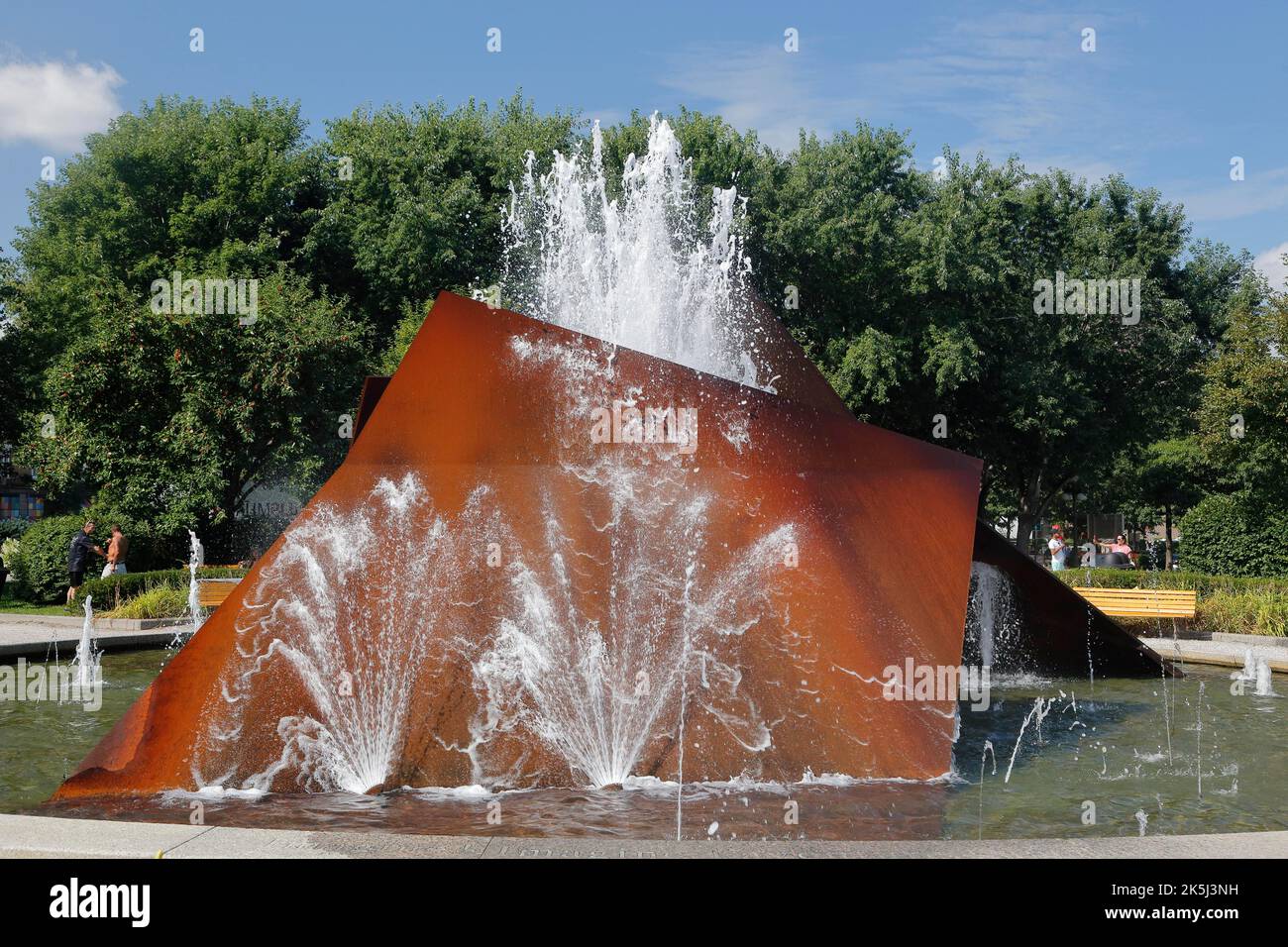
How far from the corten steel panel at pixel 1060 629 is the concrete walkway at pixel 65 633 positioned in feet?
35.5

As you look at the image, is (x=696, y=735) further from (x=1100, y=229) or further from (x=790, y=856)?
(x=1100, y=229)

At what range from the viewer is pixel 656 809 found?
6602 mm

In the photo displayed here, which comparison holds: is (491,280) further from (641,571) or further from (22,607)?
(641,571)

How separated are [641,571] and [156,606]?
12498 millimetres

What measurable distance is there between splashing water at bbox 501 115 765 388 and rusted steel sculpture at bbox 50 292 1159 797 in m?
2.89

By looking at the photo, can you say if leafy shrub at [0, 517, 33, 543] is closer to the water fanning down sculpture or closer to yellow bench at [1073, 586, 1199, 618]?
yellow bench at [1073, 586, 1199, 618]

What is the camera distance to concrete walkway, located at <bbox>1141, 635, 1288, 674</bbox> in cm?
1357

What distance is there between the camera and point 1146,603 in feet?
52.6

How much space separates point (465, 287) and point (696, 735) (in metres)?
25.1

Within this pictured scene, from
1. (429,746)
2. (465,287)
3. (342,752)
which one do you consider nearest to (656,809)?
(429,746)

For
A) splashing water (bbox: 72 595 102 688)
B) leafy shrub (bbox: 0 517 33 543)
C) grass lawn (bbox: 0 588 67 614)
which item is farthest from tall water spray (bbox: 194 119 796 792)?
leafy shrub (bbox: 0 517 33 543)
